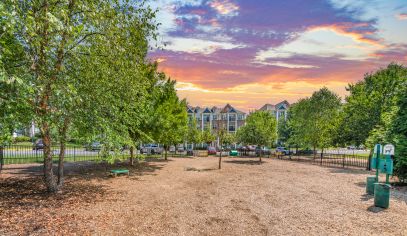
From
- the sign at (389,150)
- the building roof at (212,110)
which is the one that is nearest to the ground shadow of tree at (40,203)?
the sign at (389,150)

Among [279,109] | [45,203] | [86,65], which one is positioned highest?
[279,109]

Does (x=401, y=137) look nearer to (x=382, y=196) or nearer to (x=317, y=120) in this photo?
(x=382, y=196)

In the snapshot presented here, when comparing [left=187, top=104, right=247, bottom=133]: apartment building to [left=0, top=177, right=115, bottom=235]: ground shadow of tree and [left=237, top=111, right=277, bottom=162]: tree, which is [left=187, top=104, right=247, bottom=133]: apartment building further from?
[left=0, top=177, right=115, bottom=235]: ground shadow of tree

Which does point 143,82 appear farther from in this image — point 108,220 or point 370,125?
point 370,125

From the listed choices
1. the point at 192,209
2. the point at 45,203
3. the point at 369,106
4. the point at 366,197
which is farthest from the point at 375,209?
the point at 369,106

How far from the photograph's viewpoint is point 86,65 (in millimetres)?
10484

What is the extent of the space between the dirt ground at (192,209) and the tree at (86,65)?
7.52 ft

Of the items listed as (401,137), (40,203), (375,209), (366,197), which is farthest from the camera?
(401,137)

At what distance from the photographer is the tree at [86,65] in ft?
27.0

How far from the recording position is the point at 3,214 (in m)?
8.31

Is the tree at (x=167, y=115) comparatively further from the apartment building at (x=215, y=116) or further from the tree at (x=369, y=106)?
the apartment building at (x=215, y=116)

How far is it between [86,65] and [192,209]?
7739 millimetres

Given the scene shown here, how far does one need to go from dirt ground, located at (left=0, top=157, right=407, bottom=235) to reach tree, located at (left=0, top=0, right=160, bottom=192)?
7.52 feet

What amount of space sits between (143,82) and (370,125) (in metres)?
22.8
